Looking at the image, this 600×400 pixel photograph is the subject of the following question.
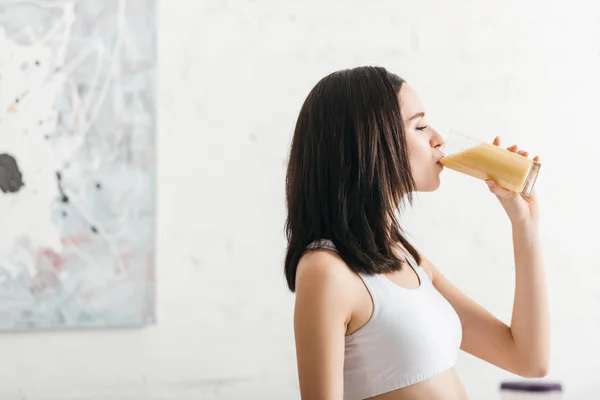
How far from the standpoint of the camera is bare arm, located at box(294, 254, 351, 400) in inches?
38.0

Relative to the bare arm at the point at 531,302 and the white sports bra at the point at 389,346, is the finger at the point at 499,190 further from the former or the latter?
the white sports bra at the point at 389,346

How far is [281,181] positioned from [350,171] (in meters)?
0.93

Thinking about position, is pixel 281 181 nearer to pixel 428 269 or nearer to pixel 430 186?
pixel 428 269

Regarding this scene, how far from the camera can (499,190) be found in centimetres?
129

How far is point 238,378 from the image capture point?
77.1 inches

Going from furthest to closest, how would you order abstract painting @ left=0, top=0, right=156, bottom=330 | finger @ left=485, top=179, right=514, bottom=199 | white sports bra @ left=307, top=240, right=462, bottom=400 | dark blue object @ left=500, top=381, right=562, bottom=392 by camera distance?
abstract painting @ left=0, top=0, right=156, bottom=330
finger @ left=485, top=179, right=514, bottom=199
white sports bra @ left=307, top=240, right=462, bottom=400
dark blue object @ left=500, top=381, right=562, bottom=392

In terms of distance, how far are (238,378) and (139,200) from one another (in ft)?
1.68

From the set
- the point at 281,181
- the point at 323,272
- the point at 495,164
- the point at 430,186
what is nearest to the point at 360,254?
the point at 323,272

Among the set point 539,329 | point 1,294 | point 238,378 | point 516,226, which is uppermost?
point 516,226

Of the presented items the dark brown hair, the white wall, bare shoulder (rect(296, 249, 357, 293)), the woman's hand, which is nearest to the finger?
the woman's hand

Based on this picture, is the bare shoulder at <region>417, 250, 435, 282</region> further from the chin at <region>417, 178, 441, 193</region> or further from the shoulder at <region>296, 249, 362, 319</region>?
the shoulder at <region>296, 249, 362, 319</region>

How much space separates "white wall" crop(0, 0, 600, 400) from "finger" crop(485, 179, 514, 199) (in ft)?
2.48

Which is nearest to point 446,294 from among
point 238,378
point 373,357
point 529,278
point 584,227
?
point 529,278

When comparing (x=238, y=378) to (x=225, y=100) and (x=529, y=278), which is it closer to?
(x=225, y=100)
